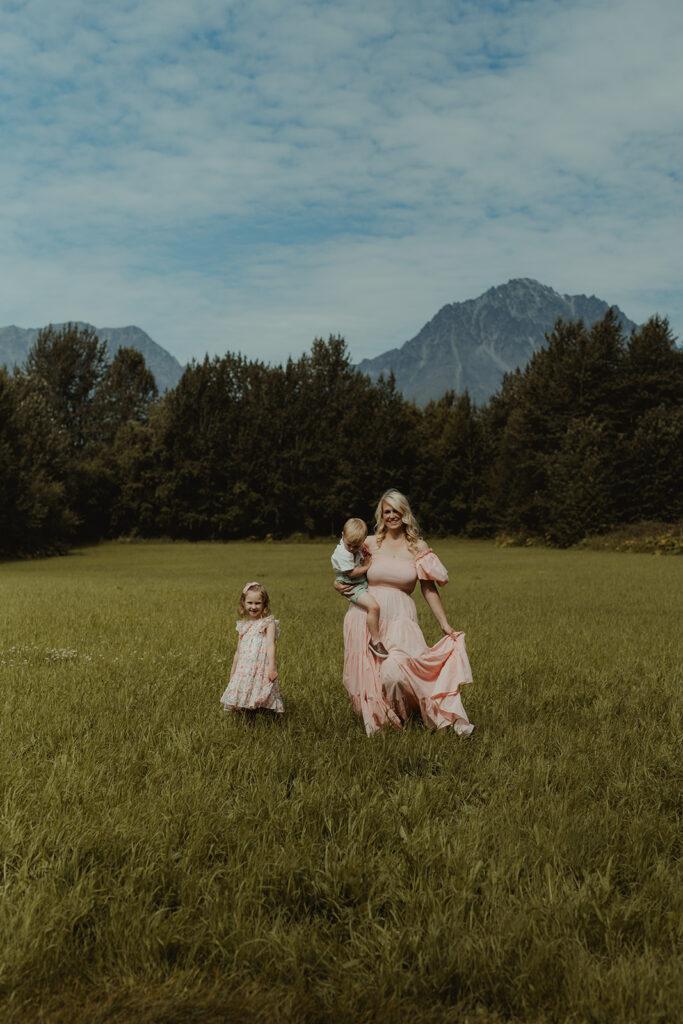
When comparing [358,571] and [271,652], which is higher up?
[358,571]

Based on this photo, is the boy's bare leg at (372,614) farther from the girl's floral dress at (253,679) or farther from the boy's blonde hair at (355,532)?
the girl's floral dress at (253,679)

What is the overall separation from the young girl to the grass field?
21cm

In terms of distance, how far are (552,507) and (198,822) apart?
151 feet

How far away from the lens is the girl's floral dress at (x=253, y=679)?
5805 mm

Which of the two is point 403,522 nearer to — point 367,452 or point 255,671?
point 255,671

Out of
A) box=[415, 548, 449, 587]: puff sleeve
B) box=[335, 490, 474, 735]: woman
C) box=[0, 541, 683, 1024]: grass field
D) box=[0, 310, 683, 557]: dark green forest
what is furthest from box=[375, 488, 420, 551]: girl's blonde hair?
box=[0, 310, 683, 557]: dark green forest

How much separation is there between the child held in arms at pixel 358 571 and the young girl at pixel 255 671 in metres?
0.66

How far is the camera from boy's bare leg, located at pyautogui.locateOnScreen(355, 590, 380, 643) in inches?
226

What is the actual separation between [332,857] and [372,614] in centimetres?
234

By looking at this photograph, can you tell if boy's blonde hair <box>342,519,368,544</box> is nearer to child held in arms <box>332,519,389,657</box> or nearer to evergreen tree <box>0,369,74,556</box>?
child held in arms <box>332,519,389,657</box>

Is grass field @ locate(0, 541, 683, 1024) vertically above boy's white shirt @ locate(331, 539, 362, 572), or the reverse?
boy's white shirt @ locate(331, 539, 362, 572)

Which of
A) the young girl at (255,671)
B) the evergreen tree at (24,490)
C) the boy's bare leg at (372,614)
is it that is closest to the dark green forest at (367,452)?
the evergreen tree at (24,490)

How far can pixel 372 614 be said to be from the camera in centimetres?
575

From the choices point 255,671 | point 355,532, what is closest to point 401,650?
point 355,532
